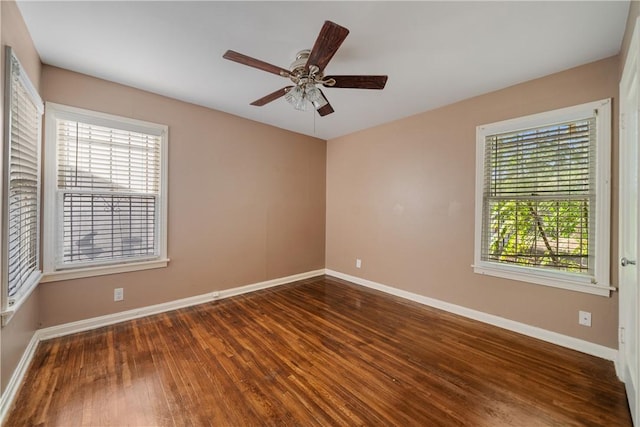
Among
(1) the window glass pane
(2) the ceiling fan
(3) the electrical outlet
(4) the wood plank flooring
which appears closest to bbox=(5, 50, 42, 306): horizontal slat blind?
(1) the window glass pane

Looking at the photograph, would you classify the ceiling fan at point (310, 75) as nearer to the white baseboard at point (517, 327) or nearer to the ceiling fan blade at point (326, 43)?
the ceiling fan blade at point (326, 43)

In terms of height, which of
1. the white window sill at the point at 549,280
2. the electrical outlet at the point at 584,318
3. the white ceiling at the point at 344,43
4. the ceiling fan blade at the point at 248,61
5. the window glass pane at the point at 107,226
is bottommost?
the electrical outlet at the point at 584,318

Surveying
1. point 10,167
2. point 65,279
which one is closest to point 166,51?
point 10,167

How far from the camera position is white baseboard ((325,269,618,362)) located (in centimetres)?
226

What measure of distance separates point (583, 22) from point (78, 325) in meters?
4.83

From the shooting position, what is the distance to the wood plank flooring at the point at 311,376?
1.61m

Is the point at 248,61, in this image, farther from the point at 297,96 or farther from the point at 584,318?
the point at 584,318

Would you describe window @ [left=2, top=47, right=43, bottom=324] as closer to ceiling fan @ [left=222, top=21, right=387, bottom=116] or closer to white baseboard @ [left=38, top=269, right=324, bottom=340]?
white baseboard @ [left=38, top=269, right=324, bottom=340]

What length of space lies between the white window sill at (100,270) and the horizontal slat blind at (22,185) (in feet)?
0.53

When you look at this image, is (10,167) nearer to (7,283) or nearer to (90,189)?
(7,283)

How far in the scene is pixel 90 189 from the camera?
265 cm

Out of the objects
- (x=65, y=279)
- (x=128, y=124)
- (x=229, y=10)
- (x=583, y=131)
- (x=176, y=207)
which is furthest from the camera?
(x=176, y=207)

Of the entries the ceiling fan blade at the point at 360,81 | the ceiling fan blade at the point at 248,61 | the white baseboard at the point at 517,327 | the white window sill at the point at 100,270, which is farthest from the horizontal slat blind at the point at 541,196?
the white window sill at the point at 100,270

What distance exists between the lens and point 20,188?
1930 mm
